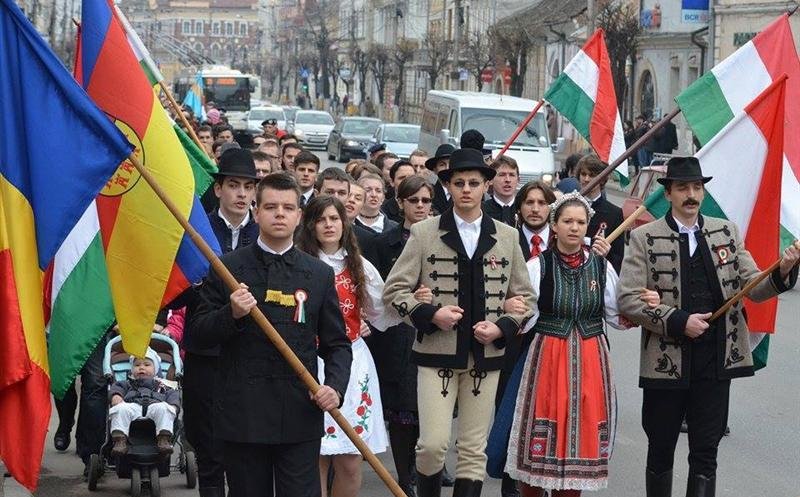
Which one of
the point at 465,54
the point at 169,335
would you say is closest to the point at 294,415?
the point at 169,335

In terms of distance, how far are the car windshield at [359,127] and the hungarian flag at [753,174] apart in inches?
1625

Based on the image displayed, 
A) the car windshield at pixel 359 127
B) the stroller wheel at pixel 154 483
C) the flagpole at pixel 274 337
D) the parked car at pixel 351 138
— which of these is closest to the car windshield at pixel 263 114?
the parked car at pixel 351 138

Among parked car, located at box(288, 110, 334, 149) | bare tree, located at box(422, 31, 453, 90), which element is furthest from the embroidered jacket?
bare tree, located at box(422, 31, 453, 90)

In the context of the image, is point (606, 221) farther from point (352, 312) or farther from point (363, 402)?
point (363, 402)

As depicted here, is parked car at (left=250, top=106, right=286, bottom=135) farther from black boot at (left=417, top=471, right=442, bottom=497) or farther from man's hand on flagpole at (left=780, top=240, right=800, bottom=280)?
man's hand on flagpole at (left=780, top=240, right=800, bottom=280)

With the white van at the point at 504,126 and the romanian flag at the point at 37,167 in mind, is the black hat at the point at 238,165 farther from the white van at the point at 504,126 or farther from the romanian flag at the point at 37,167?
the white van at the point at 504,126

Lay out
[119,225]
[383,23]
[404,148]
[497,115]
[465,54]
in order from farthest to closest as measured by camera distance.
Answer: [383,23], [465,54], [404,148], [497,115], [119,225]

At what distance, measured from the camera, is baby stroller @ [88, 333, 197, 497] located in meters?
8.91

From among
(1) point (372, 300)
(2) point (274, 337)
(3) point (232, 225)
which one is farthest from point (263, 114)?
(2) point (274, 337)

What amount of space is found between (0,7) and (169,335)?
306cm

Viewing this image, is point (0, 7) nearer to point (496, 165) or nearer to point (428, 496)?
point (428, 496)

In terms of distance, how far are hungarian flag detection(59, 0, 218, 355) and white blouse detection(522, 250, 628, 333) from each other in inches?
62.2

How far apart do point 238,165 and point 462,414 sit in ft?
6.13

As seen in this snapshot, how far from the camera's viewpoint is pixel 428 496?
Answer: 785cm
